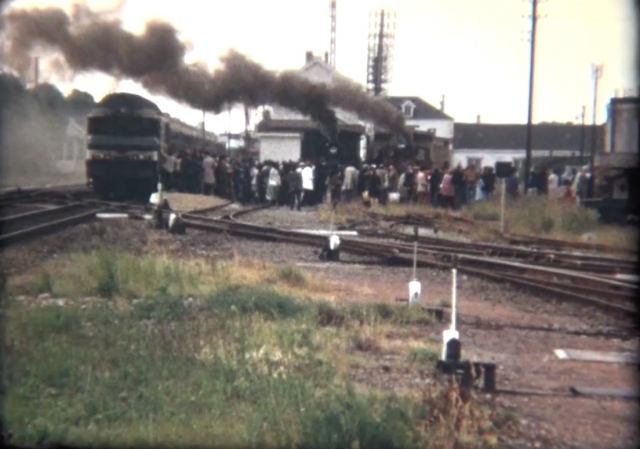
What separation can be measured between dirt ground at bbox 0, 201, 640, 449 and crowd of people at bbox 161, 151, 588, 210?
1128 centimetres

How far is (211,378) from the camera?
779 centimetres

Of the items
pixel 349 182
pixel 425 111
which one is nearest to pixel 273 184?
pixel 349 182

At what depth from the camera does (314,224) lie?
86.4 ft

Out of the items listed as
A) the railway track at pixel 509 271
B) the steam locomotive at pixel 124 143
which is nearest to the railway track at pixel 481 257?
the railway track at pixel 509 271

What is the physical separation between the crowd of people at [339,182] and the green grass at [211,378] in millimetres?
20439

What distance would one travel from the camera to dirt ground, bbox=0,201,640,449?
727 cm

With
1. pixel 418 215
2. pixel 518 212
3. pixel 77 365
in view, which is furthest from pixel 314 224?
pixel 77 365

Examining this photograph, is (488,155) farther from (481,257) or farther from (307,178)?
(481,257)

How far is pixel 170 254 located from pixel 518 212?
1310 cm

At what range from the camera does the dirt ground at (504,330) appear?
7266 mm

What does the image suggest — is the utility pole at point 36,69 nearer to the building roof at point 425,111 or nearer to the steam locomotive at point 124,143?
the steam locomotive at point 124,143

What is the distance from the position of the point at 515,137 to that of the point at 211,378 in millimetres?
56476

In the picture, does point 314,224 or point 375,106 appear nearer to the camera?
point 314,224

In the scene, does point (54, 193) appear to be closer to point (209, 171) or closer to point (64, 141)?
point (209, 171)
